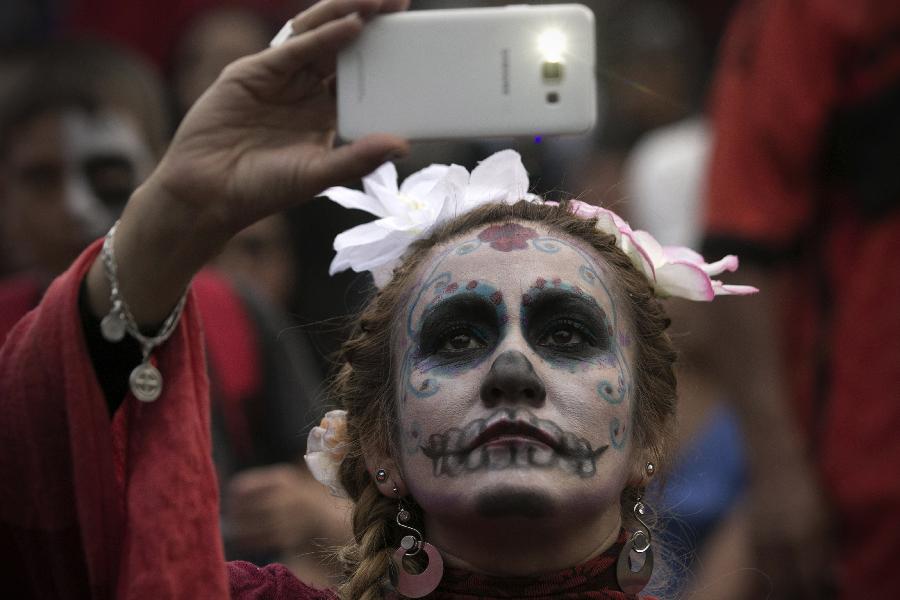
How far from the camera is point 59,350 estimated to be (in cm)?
242

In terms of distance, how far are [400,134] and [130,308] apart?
0.55m

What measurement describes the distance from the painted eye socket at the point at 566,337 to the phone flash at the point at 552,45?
18.2 inches

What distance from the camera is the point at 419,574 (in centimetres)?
247

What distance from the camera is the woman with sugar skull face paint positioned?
2379 millimetres

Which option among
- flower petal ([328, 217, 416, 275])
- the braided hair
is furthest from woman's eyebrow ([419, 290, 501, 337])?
flower petal ([328, 217, 416, 275])

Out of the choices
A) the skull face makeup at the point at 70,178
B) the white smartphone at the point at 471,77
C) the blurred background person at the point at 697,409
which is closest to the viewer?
the white smartphone at the point at 471,77

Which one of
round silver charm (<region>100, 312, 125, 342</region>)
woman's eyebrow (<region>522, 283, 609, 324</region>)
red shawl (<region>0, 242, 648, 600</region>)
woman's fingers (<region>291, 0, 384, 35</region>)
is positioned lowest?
red shawl (<region>0, 242, 648, 600</region>)

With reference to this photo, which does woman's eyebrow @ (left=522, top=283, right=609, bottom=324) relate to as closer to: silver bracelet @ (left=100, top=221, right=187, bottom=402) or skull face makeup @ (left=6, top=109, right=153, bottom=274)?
silver bracelet @ (left=100, top=221, right=187, bottom=402)

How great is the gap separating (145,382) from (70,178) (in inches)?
65.4

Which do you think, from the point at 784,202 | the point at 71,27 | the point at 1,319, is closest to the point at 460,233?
the point at 784,202

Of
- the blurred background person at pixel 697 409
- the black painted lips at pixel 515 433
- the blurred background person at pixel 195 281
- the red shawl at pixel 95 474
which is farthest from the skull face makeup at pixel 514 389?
the blurred background person at pixel 697 409

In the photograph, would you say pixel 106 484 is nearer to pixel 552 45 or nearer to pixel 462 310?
pixel 462 310

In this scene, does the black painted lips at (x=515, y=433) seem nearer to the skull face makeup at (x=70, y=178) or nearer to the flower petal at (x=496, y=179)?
the flower petal at (x=496, y=179)

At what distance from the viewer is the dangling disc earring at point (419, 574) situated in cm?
245
